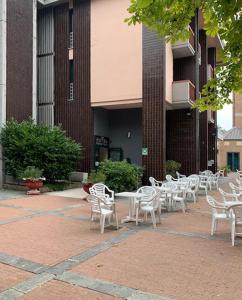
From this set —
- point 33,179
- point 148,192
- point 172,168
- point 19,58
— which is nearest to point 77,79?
point 19,58

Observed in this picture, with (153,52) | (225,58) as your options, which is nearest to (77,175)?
(153,52)

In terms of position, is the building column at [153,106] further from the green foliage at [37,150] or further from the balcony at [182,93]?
the green foliage at [37,150]

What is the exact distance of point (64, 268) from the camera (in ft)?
16.8

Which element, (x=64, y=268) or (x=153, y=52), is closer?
(x=64, y=268)

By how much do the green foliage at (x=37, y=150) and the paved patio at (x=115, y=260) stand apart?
6150 mm

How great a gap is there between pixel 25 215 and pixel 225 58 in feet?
22.5

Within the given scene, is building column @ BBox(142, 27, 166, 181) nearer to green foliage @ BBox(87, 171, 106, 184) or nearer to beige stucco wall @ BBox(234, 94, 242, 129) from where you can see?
green foliage @ BBox(87, 171, 106, 184)

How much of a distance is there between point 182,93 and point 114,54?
4.15 m

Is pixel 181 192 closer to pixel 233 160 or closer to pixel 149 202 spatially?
pixel 149 202

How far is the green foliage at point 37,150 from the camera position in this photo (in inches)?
588

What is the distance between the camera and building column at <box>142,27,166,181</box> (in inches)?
629

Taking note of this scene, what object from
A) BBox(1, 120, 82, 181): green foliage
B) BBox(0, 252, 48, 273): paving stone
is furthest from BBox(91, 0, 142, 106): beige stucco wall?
BBox(0, 252, 48, 273): paving stone

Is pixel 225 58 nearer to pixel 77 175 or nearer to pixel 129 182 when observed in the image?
pixel 129 182

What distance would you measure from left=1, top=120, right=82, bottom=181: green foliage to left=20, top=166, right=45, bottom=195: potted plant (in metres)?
0.76
